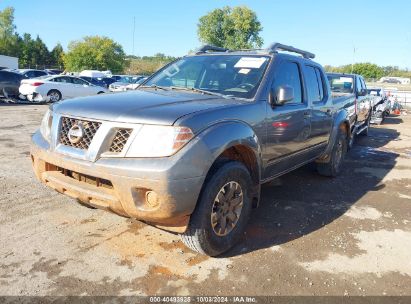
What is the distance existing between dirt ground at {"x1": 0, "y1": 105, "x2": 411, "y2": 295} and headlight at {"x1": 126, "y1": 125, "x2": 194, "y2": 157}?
1027mm

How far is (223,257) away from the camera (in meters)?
3.44

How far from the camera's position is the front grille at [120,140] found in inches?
114

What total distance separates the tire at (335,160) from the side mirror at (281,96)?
2421 millimetres

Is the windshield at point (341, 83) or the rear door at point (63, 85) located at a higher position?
the windshield at point (341, 83)

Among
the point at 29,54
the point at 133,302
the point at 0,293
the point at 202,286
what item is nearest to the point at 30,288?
the point at 0,293

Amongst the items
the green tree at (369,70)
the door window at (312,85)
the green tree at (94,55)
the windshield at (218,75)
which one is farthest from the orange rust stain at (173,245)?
the green tree at (369,70)

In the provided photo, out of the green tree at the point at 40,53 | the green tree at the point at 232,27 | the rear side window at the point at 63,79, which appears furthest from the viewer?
the green tree at the point at 40,53

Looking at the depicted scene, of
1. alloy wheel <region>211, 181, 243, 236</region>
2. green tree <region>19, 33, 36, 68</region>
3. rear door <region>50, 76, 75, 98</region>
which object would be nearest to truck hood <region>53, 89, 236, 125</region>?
alloy wheel <region>211, 181, 243, 236</region>

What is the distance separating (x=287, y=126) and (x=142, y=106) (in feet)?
5.89

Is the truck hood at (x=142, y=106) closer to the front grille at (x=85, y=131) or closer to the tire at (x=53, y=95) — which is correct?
the front grille at (x=85, y=131)

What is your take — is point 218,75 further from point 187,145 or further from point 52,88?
point 52,88

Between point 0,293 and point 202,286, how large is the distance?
4.81 feet

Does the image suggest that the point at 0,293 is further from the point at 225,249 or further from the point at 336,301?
the point at 336,301

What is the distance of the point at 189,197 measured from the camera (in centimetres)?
288
